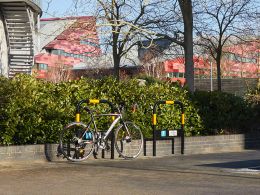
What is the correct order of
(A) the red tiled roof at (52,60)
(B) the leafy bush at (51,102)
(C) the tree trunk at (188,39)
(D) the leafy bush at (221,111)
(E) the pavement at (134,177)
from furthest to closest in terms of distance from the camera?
(A) the red tiled roof at (52,60), (C) the tree trunk at (188,39), (D) the leafy bush at (221,111), (B) the leafy bush at (51,102), (E) the pavement at (134,177)

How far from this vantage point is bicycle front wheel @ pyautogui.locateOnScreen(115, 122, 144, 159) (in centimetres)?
1204

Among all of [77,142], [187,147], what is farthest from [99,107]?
[187,147]

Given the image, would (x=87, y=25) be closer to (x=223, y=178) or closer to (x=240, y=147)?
(x=240, y=147)

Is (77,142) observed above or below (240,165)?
above

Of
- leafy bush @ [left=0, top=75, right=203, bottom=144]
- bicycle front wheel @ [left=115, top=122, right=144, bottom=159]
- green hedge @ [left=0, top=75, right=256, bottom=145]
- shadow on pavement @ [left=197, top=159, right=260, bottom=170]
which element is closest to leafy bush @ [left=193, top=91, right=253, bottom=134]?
green hedge @ [left=0, top=75, right=256, bottom=145]

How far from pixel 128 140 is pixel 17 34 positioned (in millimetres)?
15903

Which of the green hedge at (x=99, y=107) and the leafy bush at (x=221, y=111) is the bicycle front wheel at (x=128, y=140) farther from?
the leafy bush at (x=221, y=111)

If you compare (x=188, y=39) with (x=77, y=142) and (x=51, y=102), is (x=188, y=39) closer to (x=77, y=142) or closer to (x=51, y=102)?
(x=51, y=102)

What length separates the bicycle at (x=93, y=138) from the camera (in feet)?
36.6

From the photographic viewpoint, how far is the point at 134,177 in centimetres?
928

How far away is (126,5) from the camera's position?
22.8m

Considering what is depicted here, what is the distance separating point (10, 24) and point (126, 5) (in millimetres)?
6512

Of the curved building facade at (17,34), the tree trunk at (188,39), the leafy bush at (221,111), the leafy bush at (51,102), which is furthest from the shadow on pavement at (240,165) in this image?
the curved building facade at (17,34)

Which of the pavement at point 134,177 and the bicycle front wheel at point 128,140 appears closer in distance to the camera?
Result: the pavement at point 134,177
